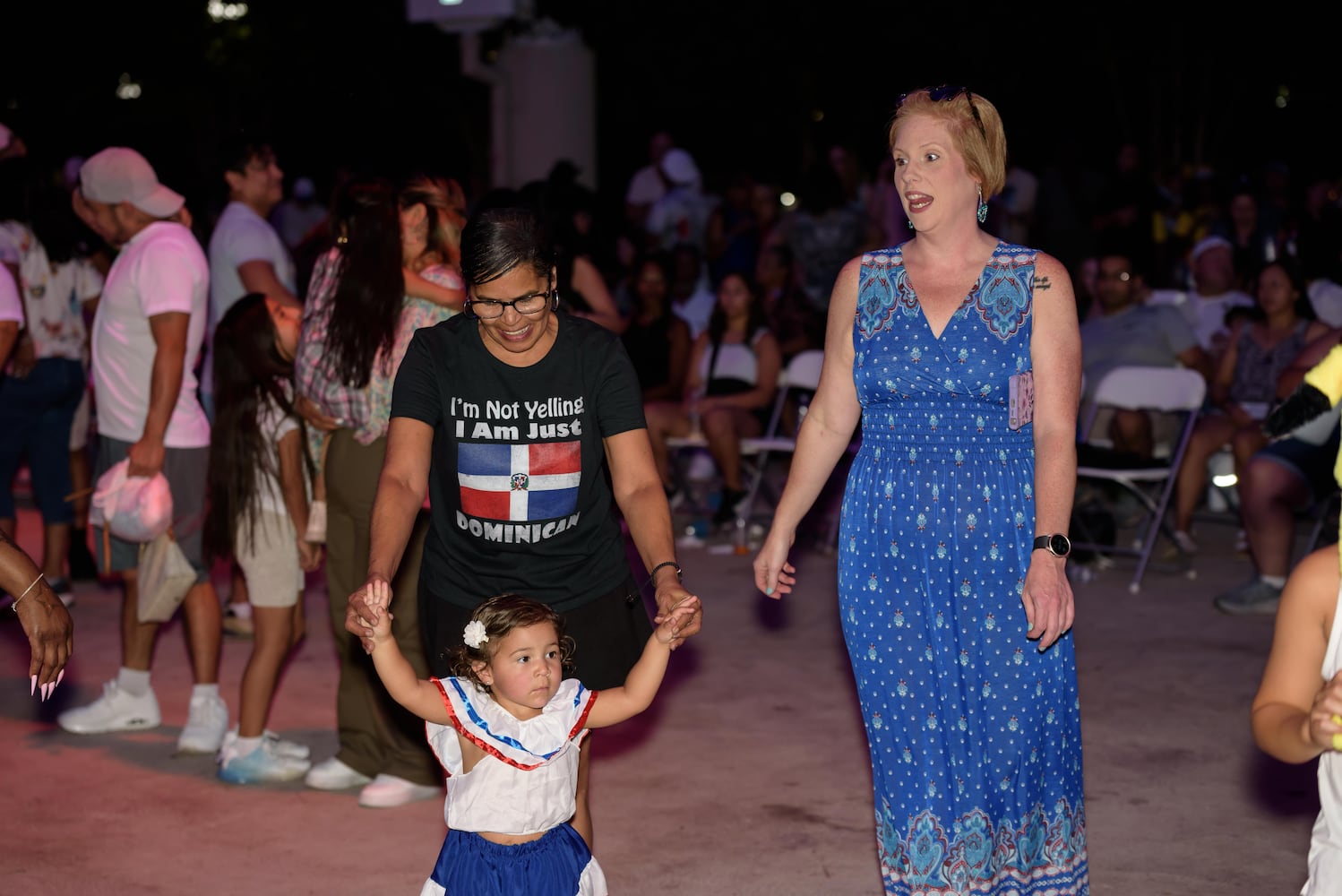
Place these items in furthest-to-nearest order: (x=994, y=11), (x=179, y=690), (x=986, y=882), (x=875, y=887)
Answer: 1. (x=994, y=11)
2. (x=179, y=690)
3. (x=875, y=887)
4. (x=986, y=882)

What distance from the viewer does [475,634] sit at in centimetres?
315

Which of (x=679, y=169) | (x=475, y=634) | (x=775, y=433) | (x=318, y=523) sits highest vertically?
(x=679, y=169)

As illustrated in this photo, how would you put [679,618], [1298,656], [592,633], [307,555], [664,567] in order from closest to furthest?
1. [1298,656]
2. [679,618]
3. [664,567]
4. [592,633]
5. [307,555]

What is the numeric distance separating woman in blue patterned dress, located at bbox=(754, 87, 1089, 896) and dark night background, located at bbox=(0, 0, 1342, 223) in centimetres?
1665

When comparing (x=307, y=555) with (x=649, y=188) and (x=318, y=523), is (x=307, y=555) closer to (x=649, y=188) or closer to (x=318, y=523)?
(x=318, y=523)

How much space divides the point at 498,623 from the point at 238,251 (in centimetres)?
377

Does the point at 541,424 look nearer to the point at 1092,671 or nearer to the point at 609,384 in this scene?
the point at 609,384

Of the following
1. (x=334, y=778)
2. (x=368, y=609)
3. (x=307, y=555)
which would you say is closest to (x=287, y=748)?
(x=334, y=778)

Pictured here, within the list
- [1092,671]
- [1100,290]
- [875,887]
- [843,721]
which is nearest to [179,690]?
[843,721]

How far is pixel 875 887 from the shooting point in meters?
4.29

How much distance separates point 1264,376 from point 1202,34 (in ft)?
65.7

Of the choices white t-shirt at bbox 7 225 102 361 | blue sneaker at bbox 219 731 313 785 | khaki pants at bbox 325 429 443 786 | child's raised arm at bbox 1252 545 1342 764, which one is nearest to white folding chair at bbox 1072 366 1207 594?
khaki pants at bbox 325 429 443 786

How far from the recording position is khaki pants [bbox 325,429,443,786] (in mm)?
4859

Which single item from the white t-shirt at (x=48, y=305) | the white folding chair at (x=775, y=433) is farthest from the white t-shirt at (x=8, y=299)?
the white folding chair at (x=775, y=433)
